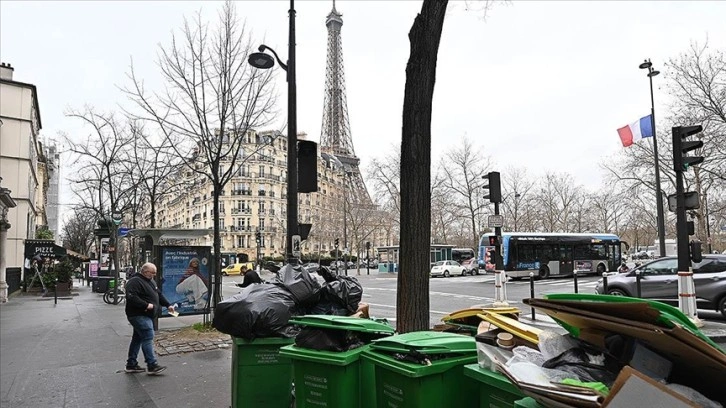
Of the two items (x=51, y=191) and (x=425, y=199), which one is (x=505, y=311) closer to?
(x=425, y=199)

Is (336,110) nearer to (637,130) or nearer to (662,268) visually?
(637,130)

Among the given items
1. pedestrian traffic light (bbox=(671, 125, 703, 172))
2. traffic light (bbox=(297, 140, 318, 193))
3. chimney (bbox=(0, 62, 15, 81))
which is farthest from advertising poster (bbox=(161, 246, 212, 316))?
chimney (bbox=(0, 62, 15, 81))

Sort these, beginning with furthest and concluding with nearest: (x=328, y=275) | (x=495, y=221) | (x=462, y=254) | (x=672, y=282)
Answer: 1. (x=462, y=254)
2. (x=495, y=221)
3. (x=672, y=282)
4. (x=328, y=275)

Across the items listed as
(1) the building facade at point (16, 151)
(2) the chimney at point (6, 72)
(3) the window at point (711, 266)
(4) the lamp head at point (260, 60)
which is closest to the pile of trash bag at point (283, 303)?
(4) the lamp head at point (260, 60)

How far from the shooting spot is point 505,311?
4.44 meters

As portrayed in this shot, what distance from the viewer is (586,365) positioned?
2369 millimetres

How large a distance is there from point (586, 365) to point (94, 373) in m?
7.75

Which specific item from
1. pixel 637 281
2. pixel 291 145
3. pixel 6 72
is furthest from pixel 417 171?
pixel 6 72

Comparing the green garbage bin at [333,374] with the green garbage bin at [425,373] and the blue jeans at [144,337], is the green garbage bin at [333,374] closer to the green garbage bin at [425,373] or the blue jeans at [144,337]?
the green garbage bin at [425,373]

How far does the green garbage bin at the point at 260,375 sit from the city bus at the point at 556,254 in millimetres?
27994

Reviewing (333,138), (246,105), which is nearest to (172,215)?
(333,138)

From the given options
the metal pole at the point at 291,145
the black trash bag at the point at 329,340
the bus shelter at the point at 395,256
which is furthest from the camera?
the bus shelter at the point at 395,256

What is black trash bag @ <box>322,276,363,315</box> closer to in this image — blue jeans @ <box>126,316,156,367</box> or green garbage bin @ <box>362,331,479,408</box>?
green garbage bin @ <box>362,331,479,408</box>

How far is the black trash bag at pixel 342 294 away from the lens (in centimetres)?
533
